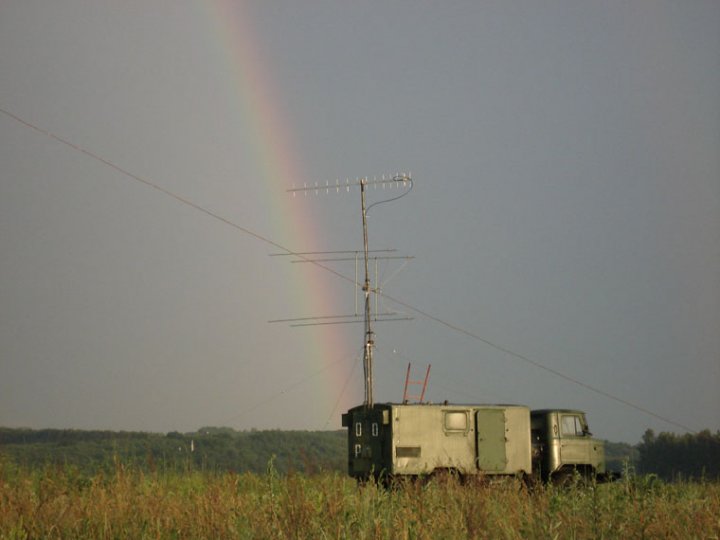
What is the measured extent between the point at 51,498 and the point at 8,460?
4.01 meters

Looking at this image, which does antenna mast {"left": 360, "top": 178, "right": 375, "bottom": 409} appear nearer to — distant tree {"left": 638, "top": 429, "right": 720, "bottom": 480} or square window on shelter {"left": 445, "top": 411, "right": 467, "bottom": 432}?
square window on shelter {"left": 445, "top": 411, "right": 467, "bottom": 432}

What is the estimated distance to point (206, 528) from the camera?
9.85 metres

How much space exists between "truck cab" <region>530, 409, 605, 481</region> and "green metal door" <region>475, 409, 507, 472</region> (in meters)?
1.47

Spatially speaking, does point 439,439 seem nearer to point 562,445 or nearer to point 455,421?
point 455,421

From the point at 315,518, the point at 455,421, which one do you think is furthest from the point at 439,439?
the point at 315,518

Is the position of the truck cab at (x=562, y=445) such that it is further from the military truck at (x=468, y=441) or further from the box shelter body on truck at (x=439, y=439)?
the box shelter body on truck at (x=439, y=439)

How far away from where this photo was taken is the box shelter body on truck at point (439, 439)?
2261 centimetres

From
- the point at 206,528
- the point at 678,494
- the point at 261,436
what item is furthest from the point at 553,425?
the point at 261,436

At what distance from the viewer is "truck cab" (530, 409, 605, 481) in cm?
2445

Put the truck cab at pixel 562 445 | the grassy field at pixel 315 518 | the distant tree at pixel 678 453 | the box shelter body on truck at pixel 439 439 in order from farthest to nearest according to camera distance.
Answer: the distant tree at pixel 678 453, the truck cab at pixel 562 445, the box shelter body on truck at pixel 439 439, the grassy field at pixel 315 518

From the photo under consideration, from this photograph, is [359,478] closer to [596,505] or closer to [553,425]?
[553,425]

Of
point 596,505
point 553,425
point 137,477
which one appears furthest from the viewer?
point 553,425

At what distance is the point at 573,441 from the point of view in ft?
80.8

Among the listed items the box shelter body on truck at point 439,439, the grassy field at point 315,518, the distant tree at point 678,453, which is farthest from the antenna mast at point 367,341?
the distant tree at point 678,453
